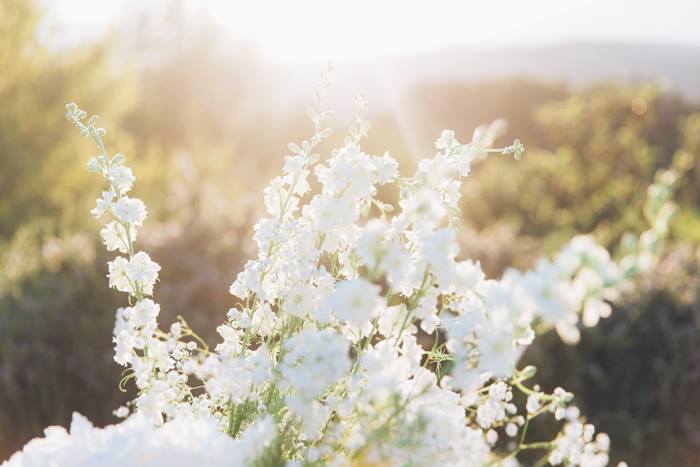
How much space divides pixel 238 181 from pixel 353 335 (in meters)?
11.5

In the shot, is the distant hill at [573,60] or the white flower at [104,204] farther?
the distant hill at [573,60]

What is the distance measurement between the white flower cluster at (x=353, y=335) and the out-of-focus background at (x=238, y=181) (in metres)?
0.73

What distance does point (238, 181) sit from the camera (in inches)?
492

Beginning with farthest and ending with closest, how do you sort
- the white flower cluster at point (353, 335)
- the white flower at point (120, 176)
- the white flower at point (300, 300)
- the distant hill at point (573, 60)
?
the distant hill at point (573, 60) < the white flower at point (120, 176) < the white flower at point (300, 300) < the white flower cluster at point (353, 335)

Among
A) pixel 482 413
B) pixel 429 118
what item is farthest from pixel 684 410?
pixel 429 118

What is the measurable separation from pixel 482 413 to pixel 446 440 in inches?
6.7

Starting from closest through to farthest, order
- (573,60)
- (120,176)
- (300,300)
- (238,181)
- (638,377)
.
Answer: (300,300), (120,176), (638,377), (238,181), (573,60)

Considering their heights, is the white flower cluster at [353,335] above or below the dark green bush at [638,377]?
below

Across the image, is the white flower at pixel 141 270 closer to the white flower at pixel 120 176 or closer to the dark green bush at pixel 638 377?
the white flower at pixel 120 176

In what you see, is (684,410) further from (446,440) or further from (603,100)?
(603,100)

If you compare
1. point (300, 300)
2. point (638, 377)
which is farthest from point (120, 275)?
point (638, 377)

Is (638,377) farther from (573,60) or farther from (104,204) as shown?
(573,60)

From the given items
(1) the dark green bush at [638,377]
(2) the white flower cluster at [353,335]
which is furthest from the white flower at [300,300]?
(1) the dark green bush at [638,377]

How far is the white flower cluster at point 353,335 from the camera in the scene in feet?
3.12
